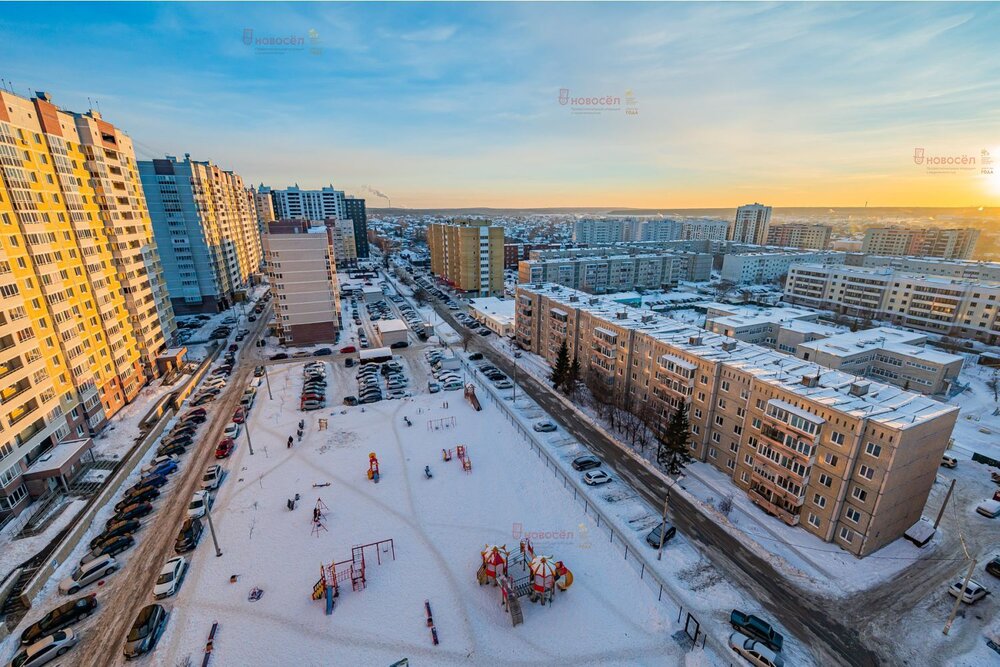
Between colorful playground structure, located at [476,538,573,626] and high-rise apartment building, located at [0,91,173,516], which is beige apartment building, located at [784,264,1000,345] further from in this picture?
high-rise apartment building, located at [0,91,173,516]

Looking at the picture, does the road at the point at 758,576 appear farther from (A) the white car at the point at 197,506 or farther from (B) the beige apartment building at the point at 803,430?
(A) the white car at the point at 197,506

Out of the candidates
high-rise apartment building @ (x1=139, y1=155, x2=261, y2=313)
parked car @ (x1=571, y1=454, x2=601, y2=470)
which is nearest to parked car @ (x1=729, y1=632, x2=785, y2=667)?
parked car @ (x1=571, y1=454, x2=601, y2=470)

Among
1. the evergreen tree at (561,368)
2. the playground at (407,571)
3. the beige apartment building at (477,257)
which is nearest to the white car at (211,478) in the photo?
the playground at (407,571)

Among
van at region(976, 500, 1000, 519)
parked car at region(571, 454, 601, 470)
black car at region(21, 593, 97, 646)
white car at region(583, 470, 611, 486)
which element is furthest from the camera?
parked car at region(571, 454, 601, 470)

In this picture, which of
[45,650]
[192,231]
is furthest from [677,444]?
[192,231]

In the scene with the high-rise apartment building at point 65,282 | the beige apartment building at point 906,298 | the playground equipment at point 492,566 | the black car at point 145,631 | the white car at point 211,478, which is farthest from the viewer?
the beige apartment building at point 906,298

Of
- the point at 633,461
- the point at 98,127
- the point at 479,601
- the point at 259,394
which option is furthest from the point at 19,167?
the point at 633,461
